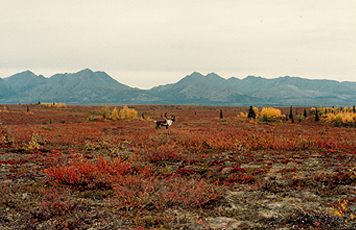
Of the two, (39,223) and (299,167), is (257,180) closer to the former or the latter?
(299,167)

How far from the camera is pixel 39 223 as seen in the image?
514 centimetres

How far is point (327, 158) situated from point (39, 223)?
10183 mm

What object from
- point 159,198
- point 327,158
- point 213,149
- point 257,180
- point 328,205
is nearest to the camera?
point 328,205

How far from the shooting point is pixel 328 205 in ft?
18.1

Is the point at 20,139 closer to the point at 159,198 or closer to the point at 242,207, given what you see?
the point at 159,198

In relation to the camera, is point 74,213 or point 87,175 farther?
point 87,175

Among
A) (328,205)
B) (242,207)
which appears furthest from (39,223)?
(328,205)

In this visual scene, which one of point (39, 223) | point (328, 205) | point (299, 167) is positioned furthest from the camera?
point (299, 167)

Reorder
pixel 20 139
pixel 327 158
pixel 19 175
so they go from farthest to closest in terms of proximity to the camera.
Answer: pixel 20 139 < pixel 327 158 < pixel 19 175

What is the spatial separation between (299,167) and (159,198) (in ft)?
17.8

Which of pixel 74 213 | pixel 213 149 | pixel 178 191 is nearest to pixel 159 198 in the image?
pixel 178 191

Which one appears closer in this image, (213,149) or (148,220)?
(148,220)

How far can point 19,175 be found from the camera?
808 cm

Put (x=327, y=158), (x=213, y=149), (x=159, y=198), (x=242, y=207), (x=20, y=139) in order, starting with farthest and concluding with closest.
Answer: (x=20, y=139), (x=213, y=149), (x=327, y=158), (x=159, y=198), (x=242, y=207)
